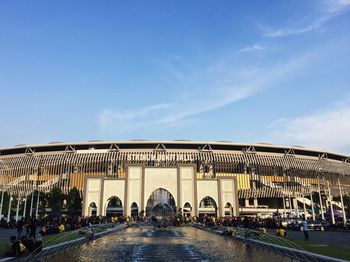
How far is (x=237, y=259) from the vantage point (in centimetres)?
1331

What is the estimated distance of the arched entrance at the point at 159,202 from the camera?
228ft

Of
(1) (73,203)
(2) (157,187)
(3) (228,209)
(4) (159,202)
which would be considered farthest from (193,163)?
(1) (73,203)

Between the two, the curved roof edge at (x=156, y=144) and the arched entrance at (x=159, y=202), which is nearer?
the arched entrance at (x=159, y=202)

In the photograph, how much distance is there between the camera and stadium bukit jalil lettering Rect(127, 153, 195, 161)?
88.5 m

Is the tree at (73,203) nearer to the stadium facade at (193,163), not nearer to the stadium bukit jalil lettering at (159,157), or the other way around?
the stadium facade at (193,163)

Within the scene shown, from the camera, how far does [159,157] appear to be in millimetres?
88812

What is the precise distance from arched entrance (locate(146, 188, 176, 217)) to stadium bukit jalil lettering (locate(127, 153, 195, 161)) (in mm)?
9949

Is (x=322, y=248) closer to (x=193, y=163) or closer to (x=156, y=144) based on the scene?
(x=193, y=163)

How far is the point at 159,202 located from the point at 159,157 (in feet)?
47.3

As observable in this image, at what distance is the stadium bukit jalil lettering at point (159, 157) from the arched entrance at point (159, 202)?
995 cm

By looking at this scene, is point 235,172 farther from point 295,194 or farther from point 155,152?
point 155,152

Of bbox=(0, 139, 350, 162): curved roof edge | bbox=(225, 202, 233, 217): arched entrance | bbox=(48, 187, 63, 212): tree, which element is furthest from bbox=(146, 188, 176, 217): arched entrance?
bbox=(48, 187, 63, 212): tree

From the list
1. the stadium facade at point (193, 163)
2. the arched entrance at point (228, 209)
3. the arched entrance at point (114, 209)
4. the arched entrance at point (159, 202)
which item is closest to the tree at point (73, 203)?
the stadium facade at point (193, 163)

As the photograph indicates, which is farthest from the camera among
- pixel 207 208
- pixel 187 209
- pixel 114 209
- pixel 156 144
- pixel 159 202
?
pixel 156 144
